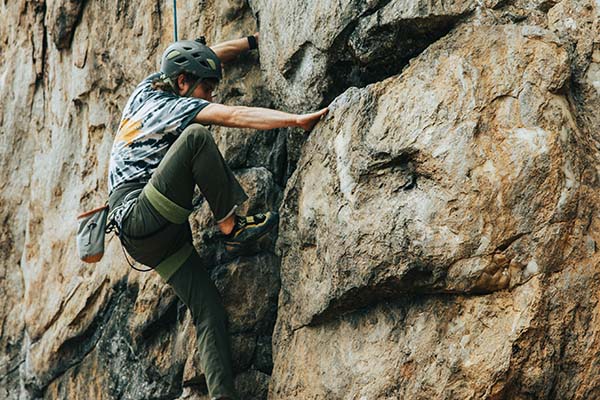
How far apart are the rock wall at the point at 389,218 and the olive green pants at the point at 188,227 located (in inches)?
12.2

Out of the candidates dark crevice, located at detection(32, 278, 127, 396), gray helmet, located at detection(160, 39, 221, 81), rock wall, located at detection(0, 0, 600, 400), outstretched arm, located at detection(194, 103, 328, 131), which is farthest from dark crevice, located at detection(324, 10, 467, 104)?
dark crevice, located at detection(32, 278, 127, 396)

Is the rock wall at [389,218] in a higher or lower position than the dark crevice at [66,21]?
lower

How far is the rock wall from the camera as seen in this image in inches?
253

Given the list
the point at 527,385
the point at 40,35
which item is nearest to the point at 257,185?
the point at 527,385

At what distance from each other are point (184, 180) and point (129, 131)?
88 centimetres

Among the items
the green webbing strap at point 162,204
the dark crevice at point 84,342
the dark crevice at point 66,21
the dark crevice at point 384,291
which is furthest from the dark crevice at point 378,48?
the dark crevice at point 66,21

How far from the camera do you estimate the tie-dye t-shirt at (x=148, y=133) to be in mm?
7879

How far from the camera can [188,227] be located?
330 inches

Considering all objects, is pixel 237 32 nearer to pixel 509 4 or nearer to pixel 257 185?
pixel 257 185

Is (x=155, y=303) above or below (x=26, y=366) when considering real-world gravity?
above

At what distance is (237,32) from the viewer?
9.02 meters

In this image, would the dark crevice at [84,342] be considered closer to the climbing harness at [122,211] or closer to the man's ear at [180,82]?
the climbing harness at [122,211]

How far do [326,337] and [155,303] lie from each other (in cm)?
201

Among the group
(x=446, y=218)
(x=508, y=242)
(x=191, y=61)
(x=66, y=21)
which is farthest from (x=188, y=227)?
(x=66, y=21)
